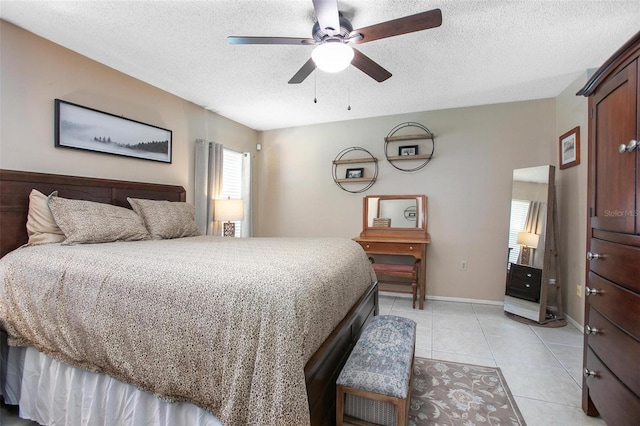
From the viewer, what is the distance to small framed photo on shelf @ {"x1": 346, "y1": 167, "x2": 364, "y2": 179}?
13.6 ft

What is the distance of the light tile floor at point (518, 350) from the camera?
1.75 m

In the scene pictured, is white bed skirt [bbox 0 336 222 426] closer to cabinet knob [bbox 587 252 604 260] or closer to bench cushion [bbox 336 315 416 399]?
bench cushion [bbox 336 315 416 399]

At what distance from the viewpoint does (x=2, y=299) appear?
166 centimetres

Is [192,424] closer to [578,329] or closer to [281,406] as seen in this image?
[281,406]

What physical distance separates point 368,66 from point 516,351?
103 inches

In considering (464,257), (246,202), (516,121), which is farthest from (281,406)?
(516,121)

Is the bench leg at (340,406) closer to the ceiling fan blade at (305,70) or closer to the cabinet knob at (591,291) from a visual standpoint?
the cabinet knob at (591,291)

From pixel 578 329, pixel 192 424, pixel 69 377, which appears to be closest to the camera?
pixel 192 424

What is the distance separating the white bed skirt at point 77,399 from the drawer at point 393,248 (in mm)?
2789

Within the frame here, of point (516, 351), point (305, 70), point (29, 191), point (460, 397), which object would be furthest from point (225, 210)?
point (516, 351)

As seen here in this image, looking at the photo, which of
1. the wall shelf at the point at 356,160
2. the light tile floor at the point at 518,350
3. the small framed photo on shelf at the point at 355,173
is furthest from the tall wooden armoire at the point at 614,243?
the small framed photo on shelf at the point at 355,173

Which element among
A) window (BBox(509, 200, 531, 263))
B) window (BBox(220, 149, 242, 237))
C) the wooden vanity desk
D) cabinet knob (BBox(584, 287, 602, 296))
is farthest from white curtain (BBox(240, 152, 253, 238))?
cabinet knob (BBox(584, 287, 602, 296))

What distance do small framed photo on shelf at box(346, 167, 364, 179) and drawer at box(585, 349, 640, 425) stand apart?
3014 mm

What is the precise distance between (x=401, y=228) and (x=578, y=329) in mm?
2047
